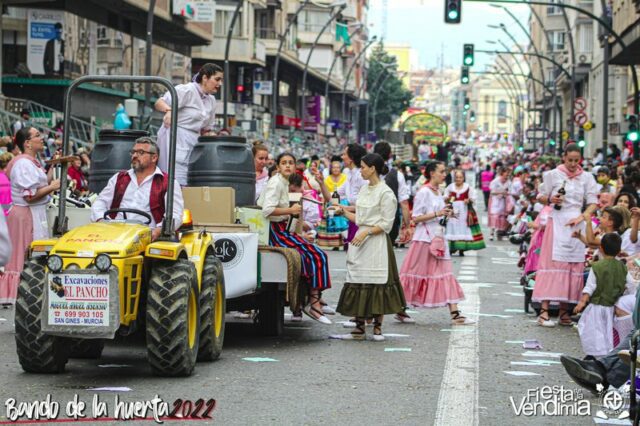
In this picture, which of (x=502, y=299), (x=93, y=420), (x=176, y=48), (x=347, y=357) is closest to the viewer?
(x=93, y=420)

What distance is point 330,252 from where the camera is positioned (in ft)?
92.2

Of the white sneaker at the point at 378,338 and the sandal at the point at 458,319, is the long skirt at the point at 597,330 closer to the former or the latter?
the white sneaker at the point at 378,338

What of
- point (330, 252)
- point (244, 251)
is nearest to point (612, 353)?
point (244, 251)

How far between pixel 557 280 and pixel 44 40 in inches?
1132

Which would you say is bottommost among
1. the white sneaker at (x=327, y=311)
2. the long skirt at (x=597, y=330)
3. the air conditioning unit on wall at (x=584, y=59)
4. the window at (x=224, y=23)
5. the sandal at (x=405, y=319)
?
the sandal at (x=405, y=319)

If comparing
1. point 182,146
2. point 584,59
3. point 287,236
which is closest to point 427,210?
point 287,236

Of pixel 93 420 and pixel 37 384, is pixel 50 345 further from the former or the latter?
pixel 93 420

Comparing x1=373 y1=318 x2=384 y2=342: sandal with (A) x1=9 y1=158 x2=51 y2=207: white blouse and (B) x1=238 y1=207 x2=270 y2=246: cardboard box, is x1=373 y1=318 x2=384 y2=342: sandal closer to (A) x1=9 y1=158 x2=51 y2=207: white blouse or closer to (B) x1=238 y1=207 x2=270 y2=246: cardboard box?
(B) x1=238 y1=207 x2=270 y2=246: cardboard box

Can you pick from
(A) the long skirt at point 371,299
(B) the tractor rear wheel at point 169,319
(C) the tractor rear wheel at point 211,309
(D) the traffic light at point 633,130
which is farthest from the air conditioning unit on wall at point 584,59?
(B) the tractor rear wheel at point 169,319

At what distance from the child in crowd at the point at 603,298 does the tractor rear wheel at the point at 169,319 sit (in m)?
3.33

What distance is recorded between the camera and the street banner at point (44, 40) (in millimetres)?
41406

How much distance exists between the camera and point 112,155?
1296cm

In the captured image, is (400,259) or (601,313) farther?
(400,259)

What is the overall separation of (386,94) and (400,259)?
115 metres
